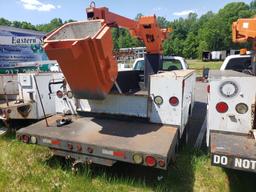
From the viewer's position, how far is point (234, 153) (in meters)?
3.08

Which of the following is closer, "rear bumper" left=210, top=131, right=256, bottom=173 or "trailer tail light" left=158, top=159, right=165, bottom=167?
"rear bumper" left=210, top=131, right=256, bottom=173

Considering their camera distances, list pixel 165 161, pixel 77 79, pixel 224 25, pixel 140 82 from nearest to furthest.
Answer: pixel 165 161, pixel 77 79, pixel 140 82, pixel 224 25

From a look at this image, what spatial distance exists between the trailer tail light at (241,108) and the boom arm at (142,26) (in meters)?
2.73

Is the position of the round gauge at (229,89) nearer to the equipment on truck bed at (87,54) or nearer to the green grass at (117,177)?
the green grass at (117,177)

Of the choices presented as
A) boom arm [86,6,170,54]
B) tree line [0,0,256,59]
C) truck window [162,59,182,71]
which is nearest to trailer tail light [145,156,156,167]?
boom arm [86,6,170,54]

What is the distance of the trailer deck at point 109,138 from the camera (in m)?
3.54

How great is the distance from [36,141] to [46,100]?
2.39 m

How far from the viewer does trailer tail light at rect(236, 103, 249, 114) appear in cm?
366

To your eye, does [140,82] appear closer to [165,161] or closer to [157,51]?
[157,51]

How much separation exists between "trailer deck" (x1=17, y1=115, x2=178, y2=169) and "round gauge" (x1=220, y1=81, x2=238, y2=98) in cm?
92

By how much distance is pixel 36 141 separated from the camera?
4.20 meters

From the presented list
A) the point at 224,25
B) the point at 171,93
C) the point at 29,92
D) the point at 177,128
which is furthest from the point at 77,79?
the point at 224,25

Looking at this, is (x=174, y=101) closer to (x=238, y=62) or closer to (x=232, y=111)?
(x=232, y=111)

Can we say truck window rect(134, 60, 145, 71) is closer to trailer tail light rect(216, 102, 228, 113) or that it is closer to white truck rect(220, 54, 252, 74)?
white truck rect(220, 54, 252, 74)
